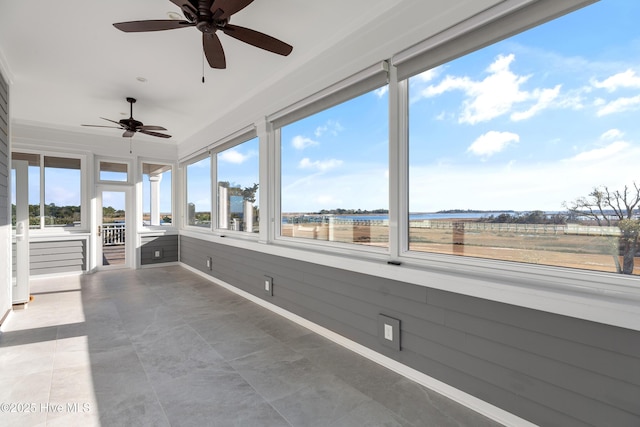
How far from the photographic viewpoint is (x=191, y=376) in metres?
2.43

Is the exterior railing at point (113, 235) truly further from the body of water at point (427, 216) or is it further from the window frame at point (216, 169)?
the body of water at point (427, 216)

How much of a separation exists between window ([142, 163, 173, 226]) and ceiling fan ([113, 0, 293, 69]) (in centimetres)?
538

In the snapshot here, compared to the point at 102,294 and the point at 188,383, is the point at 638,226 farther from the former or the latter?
the point at 102,294

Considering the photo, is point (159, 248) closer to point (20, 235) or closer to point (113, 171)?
point (113, 171)

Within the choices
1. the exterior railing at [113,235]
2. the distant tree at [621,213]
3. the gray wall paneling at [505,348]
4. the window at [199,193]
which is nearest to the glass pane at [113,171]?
the window at [199,193]

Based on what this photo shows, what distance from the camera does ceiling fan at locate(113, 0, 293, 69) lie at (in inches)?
80.2

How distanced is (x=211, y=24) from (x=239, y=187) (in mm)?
2950

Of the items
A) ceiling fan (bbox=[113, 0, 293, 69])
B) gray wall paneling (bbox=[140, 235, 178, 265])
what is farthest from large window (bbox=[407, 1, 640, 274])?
gray wall paneling (bbox=[140, 235, 178, 265])

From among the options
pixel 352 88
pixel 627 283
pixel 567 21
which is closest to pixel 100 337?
pixel 352 88

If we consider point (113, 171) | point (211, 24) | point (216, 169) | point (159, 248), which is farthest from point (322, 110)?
point (113, 171)

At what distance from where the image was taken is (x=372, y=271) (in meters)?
2.61

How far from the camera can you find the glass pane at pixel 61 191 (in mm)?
5969

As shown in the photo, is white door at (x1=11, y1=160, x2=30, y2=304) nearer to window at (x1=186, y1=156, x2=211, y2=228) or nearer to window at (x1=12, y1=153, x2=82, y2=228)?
window at (x1=12, y1=153, x2=82, y2=228)

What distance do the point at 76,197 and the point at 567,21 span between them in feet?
24.9
